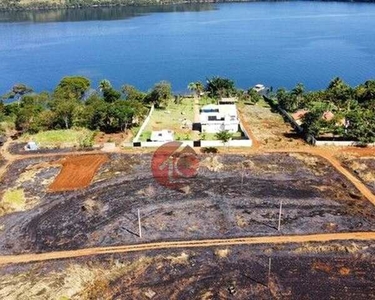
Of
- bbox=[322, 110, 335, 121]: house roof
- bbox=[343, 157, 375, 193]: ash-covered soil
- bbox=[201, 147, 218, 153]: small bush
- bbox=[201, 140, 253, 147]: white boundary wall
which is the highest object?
bbox=[322, 110, 335, 121]: house roof

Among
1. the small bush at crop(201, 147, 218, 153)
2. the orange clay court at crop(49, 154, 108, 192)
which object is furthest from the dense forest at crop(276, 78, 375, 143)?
the orange clay court at crop(49, 154, 108, 192)

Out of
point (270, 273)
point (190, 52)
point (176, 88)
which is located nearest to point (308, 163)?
Result: point (270, 273)

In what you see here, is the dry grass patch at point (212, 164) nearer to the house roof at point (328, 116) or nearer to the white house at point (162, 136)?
the white house at point (162, 136)

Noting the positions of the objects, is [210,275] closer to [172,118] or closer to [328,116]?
[328,116]

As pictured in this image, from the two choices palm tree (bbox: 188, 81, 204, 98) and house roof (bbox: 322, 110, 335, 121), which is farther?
palm tree (bbox: 188, 81, 204, 98)

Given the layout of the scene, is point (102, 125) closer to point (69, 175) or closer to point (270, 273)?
point (69, 175)

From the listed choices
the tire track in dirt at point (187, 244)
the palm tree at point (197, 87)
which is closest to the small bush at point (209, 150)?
the tire track in dirt at point (187, 244)

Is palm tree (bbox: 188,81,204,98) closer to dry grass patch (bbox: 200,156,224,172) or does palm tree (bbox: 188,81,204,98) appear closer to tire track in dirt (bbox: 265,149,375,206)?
tire track in dirt (bbox: 265,149,375,206)
